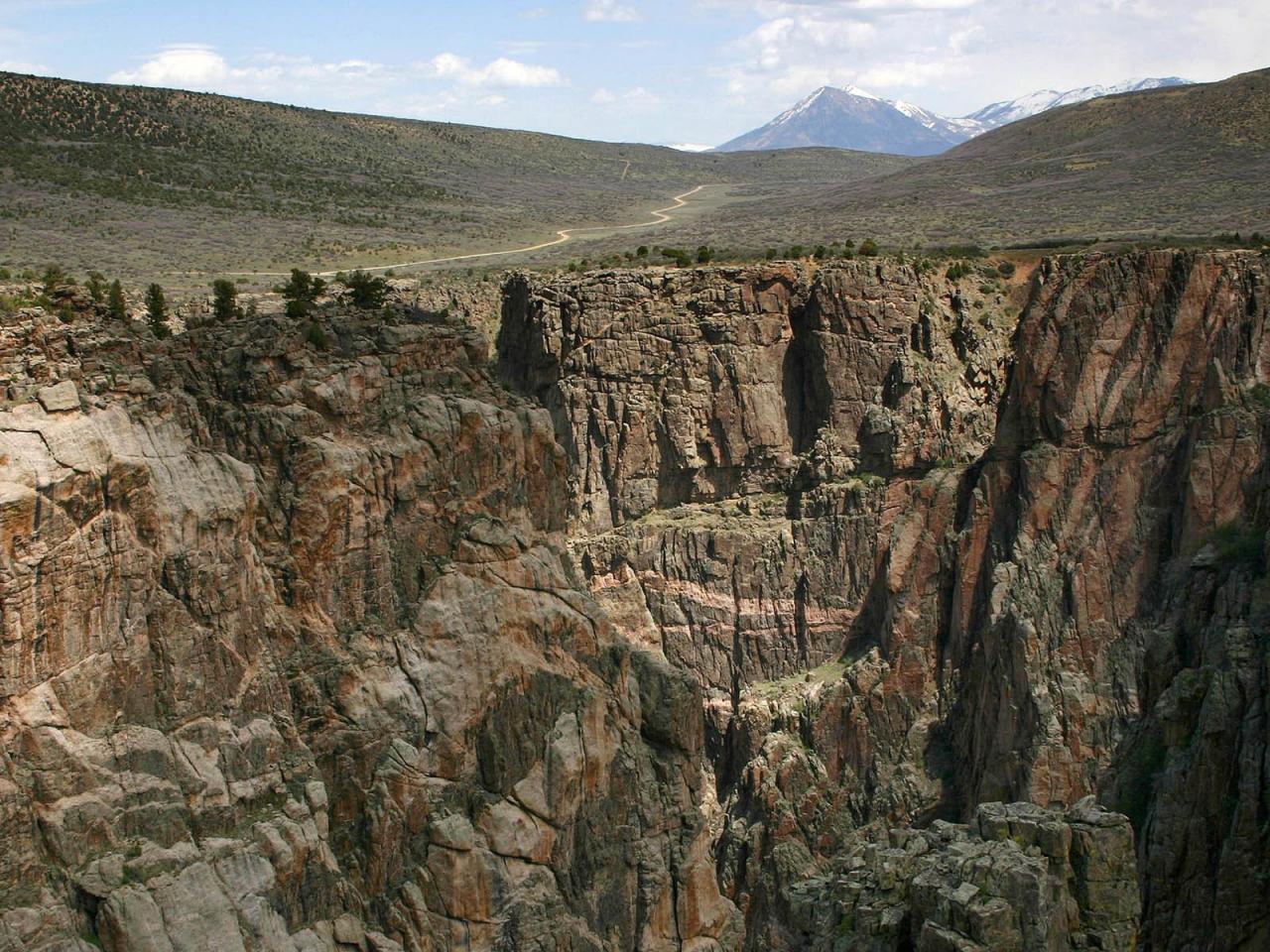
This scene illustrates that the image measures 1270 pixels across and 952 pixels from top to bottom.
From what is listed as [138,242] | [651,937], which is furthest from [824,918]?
[138,242]

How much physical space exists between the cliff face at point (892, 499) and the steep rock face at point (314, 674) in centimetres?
1255

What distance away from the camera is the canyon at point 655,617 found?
109 ft

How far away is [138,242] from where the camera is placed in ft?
280

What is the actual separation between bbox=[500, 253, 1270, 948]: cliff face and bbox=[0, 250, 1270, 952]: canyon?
0.16 meters

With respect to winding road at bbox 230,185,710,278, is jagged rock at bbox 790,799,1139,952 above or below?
below

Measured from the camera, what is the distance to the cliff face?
186ft

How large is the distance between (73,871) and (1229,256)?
146ft

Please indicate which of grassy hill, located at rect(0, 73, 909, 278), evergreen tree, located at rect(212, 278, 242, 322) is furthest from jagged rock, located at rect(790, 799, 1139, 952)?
grassy hill, located at rect(0, 73, 909, 278)

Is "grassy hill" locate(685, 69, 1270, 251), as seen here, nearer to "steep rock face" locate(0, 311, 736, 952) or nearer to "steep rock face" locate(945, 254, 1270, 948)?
"steep rock face" locate(945, 254, 1270, 948)

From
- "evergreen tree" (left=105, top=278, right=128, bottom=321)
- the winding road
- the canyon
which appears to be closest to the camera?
the canyon

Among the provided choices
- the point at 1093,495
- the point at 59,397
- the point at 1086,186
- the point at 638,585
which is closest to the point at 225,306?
the point at 59,397

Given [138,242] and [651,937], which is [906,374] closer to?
[651,937]

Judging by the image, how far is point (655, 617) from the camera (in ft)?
213

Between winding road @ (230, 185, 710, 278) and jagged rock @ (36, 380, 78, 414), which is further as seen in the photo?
winding road @ (230, 185, 710, 278)
